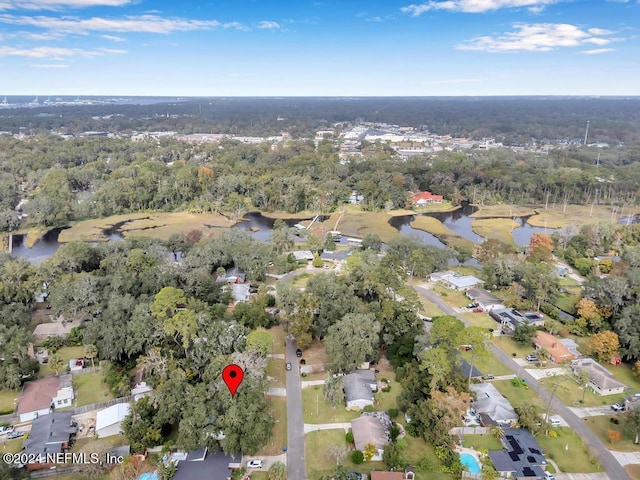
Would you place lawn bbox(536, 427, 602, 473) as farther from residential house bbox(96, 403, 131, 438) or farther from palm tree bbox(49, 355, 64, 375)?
palm tree bbox(49, 355, 64, 375)

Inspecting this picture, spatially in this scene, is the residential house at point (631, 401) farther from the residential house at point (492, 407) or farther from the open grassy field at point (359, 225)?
the open grassy field at point (359, 225)

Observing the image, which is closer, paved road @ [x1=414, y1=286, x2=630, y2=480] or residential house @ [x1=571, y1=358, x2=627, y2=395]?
paved road @ [x1=414, y1=286, x2=630, y2=480]

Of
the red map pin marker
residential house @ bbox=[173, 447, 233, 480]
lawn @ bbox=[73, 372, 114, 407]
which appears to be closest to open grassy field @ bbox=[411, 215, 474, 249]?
the red map pin marker

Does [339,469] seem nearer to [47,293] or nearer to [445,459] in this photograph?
[445,459]

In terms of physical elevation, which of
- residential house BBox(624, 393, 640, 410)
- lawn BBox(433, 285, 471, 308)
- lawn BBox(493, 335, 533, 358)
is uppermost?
residential house BBox(624, 393, 640, 410)

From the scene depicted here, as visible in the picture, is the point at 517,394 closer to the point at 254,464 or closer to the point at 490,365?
the point at 490,365

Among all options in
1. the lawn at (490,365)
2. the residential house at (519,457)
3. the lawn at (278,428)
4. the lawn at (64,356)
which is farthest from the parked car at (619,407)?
the lawn at (64,356)
